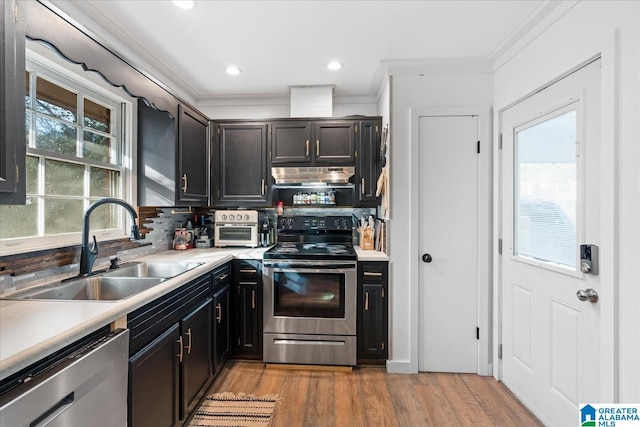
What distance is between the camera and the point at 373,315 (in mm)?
2533

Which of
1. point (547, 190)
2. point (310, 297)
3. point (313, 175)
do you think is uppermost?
point (313, 175)

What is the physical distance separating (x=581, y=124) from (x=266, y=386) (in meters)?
2.66

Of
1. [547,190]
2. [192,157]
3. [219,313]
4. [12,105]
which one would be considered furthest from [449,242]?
[12,105]

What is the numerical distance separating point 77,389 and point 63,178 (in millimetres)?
1440

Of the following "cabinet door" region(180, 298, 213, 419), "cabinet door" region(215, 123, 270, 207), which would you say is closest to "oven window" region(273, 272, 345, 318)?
"cabinet door" region(180, 298, 213, 419)

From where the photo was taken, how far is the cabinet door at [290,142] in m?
2.96

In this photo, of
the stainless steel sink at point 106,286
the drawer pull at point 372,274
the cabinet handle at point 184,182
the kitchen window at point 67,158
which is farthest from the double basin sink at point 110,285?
the drawer pull at point 372,274

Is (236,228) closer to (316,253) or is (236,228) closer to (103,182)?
(316,253)

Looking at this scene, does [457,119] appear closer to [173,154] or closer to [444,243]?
[444,243]

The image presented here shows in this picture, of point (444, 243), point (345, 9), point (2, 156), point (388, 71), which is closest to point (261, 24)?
point (345, 9)

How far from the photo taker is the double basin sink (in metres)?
1.51

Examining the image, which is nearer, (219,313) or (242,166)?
(219,313)

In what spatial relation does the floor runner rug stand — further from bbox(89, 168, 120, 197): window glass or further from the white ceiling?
the white ceiling

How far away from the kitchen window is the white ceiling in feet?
1.27
